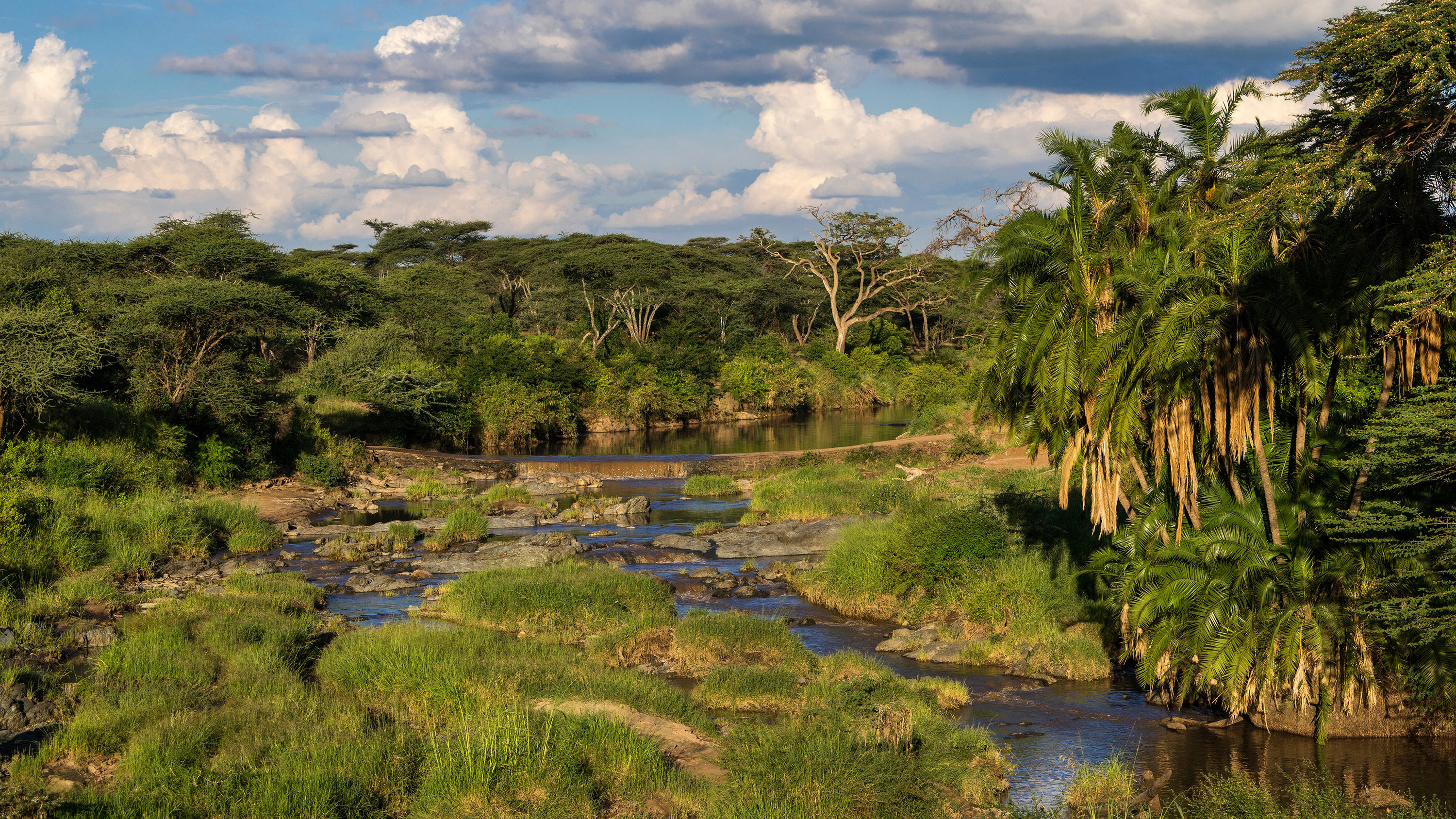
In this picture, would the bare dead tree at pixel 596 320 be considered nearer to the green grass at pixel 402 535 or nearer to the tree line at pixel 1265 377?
the green grass at pixel 402 535

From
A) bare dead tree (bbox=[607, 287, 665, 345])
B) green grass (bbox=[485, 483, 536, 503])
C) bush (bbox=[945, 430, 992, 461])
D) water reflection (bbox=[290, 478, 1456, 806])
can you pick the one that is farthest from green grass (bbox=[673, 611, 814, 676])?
bare dead tree (bbox=[607, 287, 665, 345])

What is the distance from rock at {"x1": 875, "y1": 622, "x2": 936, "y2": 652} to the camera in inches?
574

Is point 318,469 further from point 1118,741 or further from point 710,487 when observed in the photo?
point 1118,741

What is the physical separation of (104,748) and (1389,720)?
1201cm

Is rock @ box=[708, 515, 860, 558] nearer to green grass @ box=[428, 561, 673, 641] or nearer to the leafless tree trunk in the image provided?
green grass @ box=[428, 561, 673, 641]

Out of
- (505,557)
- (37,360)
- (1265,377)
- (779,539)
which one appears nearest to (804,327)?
(779,539)

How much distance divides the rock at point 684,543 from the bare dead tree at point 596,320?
32572 mm

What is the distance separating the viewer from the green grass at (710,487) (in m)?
31.2

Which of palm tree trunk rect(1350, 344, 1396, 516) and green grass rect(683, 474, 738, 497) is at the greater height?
palm tree trunk rect(1350, 344, 1396, 516)

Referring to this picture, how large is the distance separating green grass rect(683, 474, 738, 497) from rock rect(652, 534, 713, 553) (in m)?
7.47

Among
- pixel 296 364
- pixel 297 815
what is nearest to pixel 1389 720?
pixel 297 815

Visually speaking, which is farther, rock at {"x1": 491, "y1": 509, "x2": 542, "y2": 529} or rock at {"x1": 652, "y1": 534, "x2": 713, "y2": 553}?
rock at {"x1": 491, "y1": 509, "x2": 542, "y2": 529}

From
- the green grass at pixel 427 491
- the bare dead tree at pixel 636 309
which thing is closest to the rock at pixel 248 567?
the green grass at pixel 427 491

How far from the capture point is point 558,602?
52.3 ft
